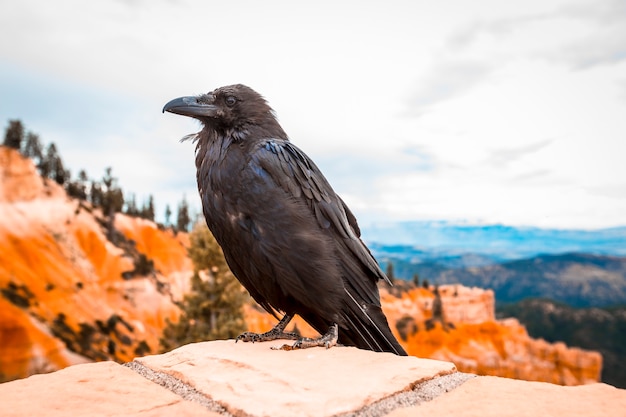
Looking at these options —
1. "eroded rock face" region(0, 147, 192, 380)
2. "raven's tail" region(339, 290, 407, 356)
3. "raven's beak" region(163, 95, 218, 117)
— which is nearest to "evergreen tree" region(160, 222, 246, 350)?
"raven's beak" region(163, 95, 218, 117)

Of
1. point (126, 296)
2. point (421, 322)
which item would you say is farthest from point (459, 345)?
point (126, 296)

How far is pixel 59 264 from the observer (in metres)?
47.1

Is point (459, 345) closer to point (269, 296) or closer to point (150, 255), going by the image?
point (150, 255)

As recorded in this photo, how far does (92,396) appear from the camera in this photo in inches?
106

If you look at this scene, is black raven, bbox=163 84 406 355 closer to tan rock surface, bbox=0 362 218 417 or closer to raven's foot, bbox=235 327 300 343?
raven's foot, bbox=235 327 300 343

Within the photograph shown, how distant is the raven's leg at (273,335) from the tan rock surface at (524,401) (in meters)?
1.74

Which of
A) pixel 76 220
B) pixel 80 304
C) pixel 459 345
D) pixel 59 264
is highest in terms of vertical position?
pixel 76 220

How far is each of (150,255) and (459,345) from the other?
4404 cm

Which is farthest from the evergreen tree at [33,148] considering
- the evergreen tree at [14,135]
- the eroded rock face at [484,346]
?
the eroded rock face at [484,346]

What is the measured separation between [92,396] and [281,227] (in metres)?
1.69

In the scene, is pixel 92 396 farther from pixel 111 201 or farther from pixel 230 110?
pixel 111 201

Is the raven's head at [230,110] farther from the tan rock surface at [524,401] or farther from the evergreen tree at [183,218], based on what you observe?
the evergreen tree at [183,218]

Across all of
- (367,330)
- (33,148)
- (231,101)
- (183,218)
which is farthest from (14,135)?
(367,330)

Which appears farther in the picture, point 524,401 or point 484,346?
point 484,346
